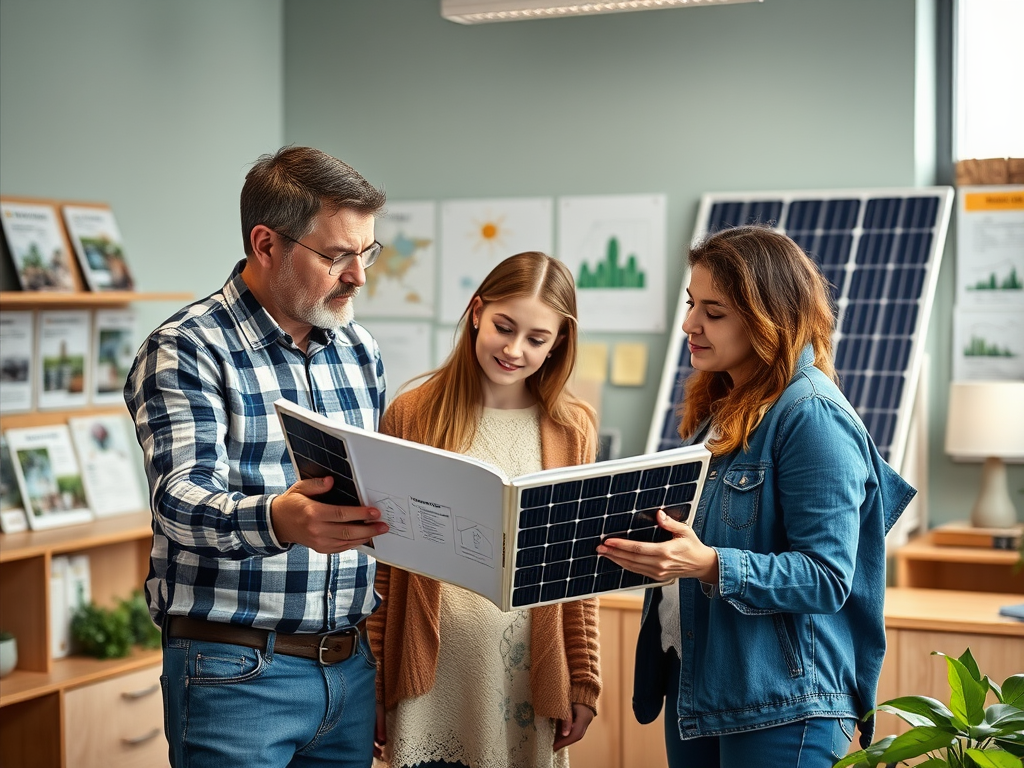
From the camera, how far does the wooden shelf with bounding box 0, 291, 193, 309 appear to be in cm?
A: 306

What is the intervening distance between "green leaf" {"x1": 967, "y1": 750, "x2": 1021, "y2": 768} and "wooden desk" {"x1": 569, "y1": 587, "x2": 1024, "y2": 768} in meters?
1.67

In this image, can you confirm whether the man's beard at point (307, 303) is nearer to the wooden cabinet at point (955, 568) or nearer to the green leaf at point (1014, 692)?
the green leaf at point (1014, 692)

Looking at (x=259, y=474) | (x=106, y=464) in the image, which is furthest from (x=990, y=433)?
(x=106, y=464)

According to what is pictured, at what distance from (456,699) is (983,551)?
1.96 metres

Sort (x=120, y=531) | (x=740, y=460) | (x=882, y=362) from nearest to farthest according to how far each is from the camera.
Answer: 1. (x=740, y=460)
2. (x=120, y=531)
3. (x=882, y=362)

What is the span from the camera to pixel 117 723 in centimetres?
311

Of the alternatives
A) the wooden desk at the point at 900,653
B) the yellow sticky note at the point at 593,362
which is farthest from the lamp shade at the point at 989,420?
the yellow sticky note at the point at 593,362

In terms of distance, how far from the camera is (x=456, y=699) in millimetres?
2012

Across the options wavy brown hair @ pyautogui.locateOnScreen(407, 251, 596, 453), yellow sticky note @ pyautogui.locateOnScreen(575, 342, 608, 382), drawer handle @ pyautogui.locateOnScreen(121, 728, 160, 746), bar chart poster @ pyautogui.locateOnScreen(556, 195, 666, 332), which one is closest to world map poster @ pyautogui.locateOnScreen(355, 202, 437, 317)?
bar chart poster @ pyautogui.locateOnScreen(556, 195, 666, 332)

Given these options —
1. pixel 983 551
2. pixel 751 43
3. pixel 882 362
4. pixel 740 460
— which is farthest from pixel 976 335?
pixel 740 460

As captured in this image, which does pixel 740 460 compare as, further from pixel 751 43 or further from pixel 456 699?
pixel 751 43

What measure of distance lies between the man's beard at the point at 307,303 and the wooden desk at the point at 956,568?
2179mm

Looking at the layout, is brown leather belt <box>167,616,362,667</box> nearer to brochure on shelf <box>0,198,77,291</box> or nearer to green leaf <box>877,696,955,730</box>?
green leaf <box>877,696,955,730</box>

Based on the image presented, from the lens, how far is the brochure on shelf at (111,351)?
3504 millimetres
